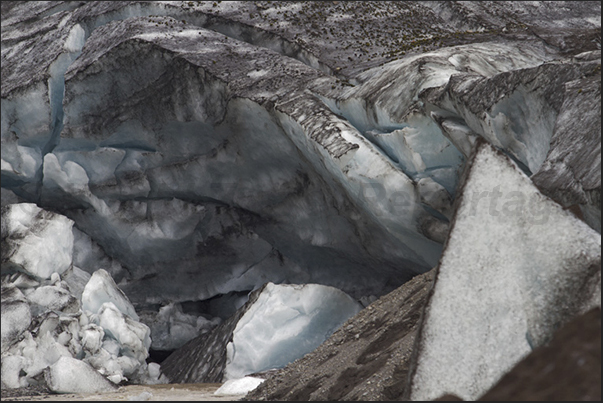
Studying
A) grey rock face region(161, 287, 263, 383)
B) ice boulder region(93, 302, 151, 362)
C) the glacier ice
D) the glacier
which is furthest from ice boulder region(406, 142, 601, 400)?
ice boulder region(93, 302, 151, 362)

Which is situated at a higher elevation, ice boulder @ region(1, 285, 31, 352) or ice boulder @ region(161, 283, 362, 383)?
ice boulder @ region(1, 285, 31, 352)

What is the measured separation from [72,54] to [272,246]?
950 centimetres

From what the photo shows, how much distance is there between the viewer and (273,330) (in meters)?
16.7

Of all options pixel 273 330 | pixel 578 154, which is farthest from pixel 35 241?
pixel 578 154

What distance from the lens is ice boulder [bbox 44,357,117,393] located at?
1436 cm

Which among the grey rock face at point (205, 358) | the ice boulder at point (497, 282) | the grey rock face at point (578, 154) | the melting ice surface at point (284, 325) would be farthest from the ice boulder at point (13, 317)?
the grey rock face at point (578, 154)

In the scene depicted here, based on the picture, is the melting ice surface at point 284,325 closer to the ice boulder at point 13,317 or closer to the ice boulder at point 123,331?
the ice boulder at point 123,331

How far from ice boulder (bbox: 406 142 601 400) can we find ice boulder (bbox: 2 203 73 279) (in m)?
14.0

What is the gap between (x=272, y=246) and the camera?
2111 centimetres

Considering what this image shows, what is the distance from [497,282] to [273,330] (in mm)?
10569

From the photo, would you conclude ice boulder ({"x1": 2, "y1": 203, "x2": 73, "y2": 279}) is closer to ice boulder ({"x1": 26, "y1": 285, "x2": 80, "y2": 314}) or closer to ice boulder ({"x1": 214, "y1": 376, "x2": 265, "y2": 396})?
ice boulder ({"x1": 26, "y1": 285, "x2": 80, "y2": 314})

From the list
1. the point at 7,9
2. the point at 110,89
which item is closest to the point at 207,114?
the point at 110,89

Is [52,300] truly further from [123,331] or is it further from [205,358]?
[205,358]

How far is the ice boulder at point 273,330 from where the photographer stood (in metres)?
16.3
